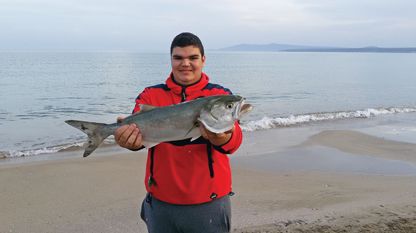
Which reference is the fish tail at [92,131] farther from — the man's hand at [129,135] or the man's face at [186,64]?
the man's face at [186,64]

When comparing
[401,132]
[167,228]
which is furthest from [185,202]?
[401,132]

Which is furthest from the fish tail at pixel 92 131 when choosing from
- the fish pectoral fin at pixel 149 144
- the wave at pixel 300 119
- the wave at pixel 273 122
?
the wave at pixel 300 119

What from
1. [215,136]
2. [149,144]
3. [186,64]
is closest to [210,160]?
[215,136]

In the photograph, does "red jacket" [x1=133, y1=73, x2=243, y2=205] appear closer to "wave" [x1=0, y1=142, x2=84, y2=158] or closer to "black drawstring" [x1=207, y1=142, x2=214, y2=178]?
"black drawstring" [x1=207, y1=142, x2=214, y2=178]

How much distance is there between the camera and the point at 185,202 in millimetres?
3572

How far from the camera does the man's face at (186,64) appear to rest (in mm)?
3709

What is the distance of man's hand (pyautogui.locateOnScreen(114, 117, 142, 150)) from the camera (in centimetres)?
358

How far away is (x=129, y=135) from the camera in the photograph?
3584 millimetres

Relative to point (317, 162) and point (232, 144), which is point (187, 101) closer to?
point (232, 144)

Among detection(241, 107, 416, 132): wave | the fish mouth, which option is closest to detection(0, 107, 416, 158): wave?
detection(241, 107, 416, 132): wave

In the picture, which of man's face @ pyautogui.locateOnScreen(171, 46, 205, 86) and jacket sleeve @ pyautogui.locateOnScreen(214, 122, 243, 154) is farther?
Result: man's face @ pyautogui.locateOnScreen(171, 46, 205, 86)

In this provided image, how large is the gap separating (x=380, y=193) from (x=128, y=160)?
7013 millimetres

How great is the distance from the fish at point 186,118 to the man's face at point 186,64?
336 mm

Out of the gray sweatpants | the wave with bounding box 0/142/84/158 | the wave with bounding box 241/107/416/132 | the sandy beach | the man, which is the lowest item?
the wave with bounding box 241/107/416/132
